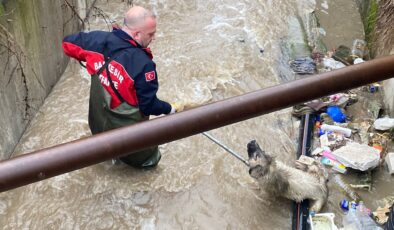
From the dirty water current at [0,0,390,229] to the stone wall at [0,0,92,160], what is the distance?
0.74ft

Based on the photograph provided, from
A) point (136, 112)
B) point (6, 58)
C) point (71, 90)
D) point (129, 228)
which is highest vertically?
point (6, 58)

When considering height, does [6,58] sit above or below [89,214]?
above

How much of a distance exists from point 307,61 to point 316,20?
1790mm

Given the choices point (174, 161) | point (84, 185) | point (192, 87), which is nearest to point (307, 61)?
point (192, 87)

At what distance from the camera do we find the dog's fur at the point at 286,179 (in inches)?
169

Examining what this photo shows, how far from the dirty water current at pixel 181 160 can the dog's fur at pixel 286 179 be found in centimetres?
25

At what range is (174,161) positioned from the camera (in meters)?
5.24

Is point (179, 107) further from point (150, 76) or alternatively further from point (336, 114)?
point (336, 114)

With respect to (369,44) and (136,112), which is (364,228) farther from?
(369,44)

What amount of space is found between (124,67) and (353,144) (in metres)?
3.13

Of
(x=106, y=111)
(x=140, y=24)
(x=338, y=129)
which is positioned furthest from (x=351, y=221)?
(x=140, y=24)

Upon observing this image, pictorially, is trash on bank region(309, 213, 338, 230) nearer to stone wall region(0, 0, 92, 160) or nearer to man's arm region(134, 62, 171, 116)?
man's arm region(134, 62, 171, 116)

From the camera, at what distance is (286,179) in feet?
14.7

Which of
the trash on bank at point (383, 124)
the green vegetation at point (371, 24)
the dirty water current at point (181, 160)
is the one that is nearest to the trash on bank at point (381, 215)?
the dirty water current at point (181, 160)
